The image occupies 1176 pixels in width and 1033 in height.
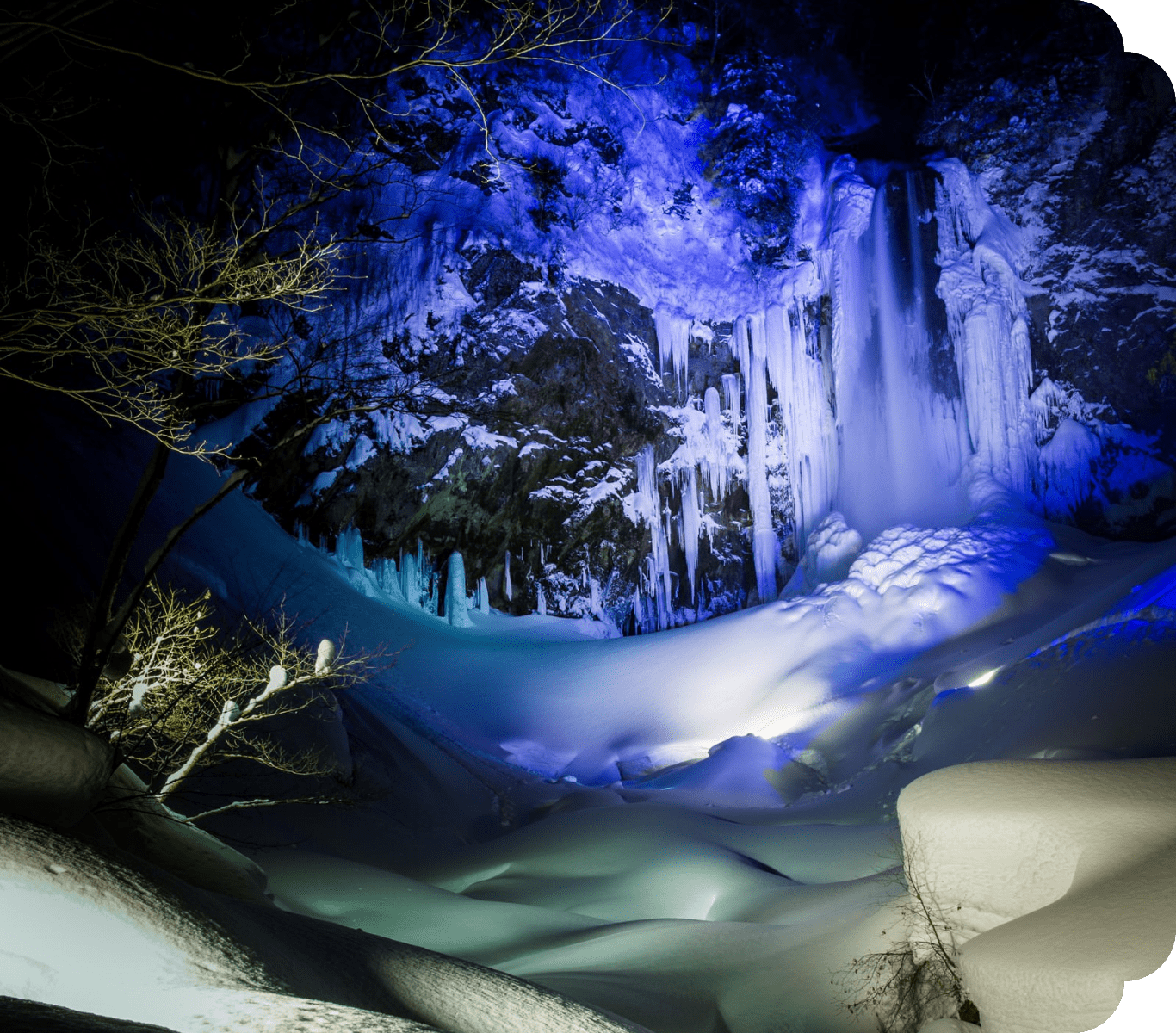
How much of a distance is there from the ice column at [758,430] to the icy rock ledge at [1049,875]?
18.1 metres

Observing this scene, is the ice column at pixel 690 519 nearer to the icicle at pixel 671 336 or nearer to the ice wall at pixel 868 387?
the ice wall at pixel 868 387

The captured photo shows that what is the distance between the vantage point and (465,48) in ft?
74.4

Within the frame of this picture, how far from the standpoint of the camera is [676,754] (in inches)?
755

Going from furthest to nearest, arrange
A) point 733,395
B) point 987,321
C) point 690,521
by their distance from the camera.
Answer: point 733,395, point 690,521, point 987,321

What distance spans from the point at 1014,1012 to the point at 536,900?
20.6 feet

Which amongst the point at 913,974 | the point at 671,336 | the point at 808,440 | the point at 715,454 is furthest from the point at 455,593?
the point at 913,974

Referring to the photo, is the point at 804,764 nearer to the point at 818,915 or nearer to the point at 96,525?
the point at 818,915

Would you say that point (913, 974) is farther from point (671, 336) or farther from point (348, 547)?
point (671, 336)

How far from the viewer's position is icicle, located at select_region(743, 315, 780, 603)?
24453mm

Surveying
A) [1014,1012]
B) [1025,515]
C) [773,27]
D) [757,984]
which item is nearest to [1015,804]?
[1014,1012]

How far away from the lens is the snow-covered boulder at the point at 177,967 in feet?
9.77

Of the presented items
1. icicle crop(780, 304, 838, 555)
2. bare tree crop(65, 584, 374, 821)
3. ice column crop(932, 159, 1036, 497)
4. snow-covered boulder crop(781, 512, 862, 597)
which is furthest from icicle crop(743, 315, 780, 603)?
bare tree crop(65, 584, 374, 821)

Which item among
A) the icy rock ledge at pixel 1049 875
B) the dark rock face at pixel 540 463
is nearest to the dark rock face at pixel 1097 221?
the dark rock face at pixel 540 463

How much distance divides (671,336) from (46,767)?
22.2 m
